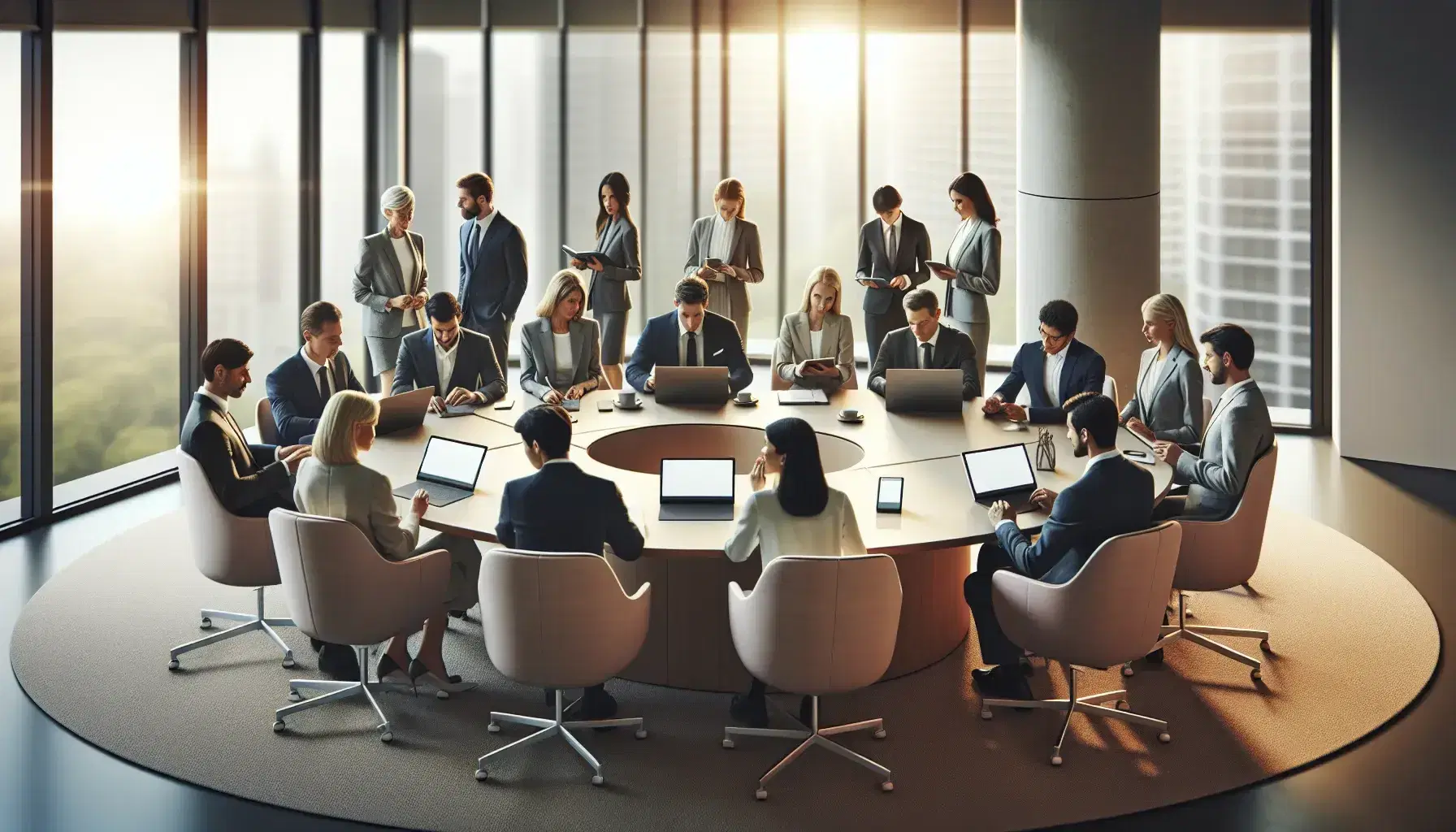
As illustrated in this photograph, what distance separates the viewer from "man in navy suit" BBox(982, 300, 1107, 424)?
691 cm

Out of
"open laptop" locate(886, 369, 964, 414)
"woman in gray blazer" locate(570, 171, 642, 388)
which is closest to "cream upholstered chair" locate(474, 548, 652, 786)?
"open laptop" locate(886, 369, 964, 414)

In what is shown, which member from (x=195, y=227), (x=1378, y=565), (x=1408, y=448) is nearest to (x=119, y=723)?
(x=195, y=227)

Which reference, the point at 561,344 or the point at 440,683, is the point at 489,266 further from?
the point at 440,683

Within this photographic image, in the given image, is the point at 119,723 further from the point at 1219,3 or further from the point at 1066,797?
the point at 1219,3

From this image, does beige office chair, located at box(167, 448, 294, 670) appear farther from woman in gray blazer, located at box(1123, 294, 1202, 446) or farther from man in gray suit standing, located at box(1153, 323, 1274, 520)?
woman in gray blazer, located at box(1123, 294, 1202, 446)

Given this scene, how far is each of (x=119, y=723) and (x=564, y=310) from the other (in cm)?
330

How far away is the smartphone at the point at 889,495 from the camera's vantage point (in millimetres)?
5359

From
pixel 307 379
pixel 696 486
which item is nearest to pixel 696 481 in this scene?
pixel 696 486

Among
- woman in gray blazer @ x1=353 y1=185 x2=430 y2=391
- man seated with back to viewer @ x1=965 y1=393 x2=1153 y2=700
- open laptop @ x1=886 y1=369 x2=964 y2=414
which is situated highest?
woman in gray blazer @ x1=353 y1=185 x2=430 y2=391

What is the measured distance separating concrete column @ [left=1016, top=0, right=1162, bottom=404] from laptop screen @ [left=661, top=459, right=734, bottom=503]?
14.4ft

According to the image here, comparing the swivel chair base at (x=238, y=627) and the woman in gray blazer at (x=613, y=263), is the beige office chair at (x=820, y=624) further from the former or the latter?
the woman in gray blazer at (x=613, y=263)

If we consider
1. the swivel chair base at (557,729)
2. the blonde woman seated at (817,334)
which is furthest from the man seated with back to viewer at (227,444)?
the blonde woman seated at (817,334)

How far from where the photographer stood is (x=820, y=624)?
4.51 meters

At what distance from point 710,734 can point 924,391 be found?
2.56m
